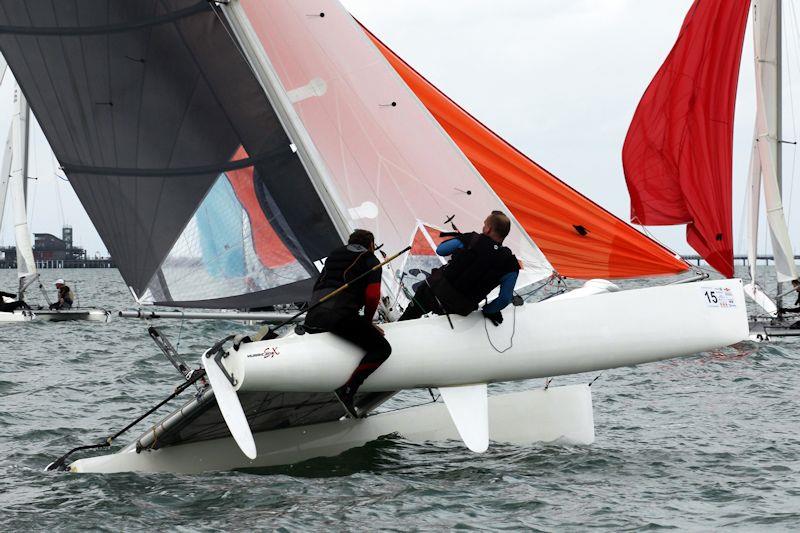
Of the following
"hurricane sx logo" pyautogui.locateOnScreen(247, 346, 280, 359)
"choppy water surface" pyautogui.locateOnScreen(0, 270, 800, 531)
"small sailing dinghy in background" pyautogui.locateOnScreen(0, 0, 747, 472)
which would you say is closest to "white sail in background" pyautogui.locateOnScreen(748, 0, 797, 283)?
"choppy water surface" pyautogui.locateOnScreen(0, 270, 800, 531)

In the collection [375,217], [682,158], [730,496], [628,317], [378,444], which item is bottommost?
[730,496]

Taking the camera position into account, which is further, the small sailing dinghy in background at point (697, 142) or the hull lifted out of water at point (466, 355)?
the small sailing dinghy in background at point (697, 142)

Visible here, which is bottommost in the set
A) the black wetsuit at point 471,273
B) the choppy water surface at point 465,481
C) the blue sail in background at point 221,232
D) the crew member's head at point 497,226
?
the choppy water surface at point 465,481

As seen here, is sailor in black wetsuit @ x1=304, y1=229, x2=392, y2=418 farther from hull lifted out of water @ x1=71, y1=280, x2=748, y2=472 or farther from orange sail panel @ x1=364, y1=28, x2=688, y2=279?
orange sail panel @ x1=364, y1=28, x2=688, y2=279

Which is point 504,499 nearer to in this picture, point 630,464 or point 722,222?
point 630,464

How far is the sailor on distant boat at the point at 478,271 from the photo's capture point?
6875 mm

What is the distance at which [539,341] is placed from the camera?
7.08m

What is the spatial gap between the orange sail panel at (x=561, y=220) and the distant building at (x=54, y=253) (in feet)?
386

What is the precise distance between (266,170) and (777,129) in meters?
15.2

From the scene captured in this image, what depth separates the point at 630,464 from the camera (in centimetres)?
779

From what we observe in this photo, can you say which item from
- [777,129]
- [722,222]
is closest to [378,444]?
[722,222]

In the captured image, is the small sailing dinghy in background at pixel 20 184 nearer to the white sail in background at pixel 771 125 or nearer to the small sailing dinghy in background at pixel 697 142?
the small sailing dinghy in background at pixel 697 142

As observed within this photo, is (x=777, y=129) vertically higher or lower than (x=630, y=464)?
higher

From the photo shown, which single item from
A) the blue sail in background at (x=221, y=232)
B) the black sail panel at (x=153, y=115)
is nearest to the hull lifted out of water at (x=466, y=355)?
the blue sail in background at (x=221, y=232)
